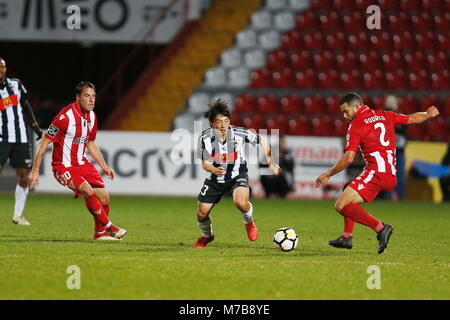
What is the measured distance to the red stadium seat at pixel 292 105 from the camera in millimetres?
22844

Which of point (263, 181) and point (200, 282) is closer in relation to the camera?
point (200, 282)

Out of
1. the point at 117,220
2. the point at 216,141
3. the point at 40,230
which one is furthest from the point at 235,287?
the point at 117,220

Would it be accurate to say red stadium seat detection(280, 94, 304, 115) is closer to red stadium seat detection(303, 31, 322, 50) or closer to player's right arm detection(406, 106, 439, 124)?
red stadium seat detection(303, 31, 322, 50)

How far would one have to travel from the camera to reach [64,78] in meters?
27.0

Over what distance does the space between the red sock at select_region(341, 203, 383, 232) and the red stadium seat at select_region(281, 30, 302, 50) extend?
14732 millimetres

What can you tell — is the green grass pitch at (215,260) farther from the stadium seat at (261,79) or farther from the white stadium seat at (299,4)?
the white stadium seat at (299,4)

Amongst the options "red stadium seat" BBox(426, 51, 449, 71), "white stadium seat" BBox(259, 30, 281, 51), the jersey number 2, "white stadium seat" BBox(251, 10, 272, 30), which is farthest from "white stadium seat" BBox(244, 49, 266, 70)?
the jersey number 2

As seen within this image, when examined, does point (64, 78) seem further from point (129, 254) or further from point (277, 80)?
point (129, 254)

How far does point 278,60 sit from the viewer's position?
78.6ft

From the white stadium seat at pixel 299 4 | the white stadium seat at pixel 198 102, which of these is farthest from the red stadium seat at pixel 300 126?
the white stadium seat at pixel 299 4

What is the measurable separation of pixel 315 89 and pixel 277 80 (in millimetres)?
947

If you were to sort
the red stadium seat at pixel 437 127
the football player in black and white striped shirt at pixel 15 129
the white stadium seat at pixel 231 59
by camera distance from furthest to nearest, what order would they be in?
the white stadium seat at pixel 231 59, the red stadium seat at pixel 437 127, the football player in black and white striped shirt at pixel 15 129

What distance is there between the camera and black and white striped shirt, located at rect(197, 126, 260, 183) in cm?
1005

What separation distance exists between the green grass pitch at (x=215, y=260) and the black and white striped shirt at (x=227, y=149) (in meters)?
0.77
